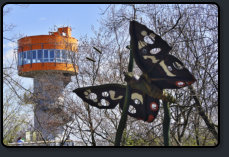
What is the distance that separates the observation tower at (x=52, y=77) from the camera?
9852 millimetres

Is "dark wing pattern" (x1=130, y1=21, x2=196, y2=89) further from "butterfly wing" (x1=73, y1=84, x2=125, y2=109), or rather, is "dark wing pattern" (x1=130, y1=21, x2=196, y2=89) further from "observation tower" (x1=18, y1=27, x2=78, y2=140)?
"observation tower" (x1=18, y1=27, x2=78, y2=140)

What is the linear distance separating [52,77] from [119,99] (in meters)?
5.15

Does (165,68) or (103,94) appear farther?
(103,94)

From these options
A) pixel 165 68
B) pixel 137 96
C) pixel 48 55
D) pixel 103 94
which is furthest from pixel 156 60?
pixel 48 55

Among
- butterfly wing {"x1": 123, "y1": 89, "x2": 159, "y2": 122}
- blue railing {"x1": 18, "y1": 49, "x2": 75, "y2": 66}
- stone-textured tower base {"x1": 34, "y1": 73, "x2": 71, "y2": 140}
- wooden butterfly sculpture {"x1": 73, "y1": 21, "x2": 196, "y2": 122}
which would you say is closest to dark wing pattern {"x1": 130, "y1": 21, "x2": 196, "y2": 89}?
wooden butterfly sculpture {"x1": 73, "y1": 21, "x2": 196, "y2": 122}

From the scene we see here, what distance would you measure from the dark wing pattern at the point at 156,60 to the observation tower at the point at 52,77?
3.67m

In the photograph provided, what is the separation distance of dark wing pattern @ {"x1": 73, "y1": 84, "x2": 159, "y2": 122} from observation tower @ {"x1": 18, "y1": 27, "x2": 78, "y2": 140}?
309 centimetres

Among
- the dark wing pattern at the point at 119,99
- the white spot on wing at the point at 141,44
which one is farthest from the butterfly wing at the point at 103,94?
the white spot on wing at the point at 141,44

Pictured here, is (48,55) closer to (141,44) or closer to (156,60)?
(141,44)

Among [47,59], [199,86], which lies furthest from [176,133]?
[47,59]

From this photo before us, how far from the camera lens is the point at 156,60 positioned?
6191mm

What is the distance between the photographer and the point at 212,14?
7.11 metres

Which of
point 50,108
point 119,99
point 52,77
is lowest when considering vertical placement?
point 119,99

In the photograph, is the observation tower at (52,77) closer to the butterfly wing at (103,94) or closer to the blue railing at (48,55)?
the blue railing at (48,55)
